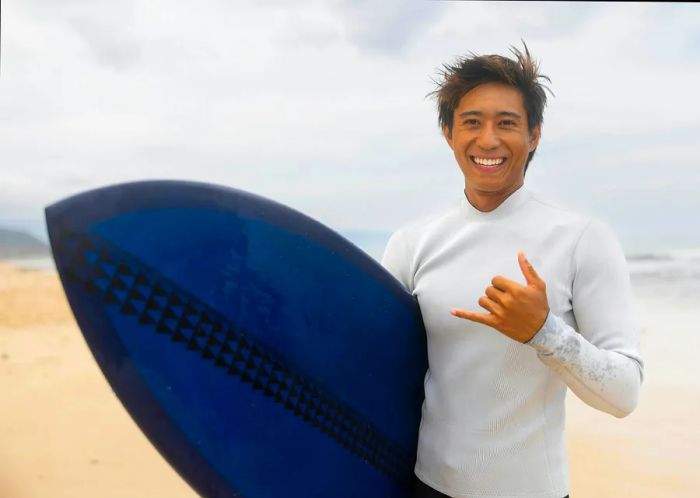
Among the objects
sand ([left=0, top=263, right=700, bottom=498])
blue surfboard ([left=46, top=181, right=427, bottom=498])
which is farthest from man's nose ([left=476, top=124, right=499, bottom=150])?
sand ([left=0, top=263, right=700, bottom=498])

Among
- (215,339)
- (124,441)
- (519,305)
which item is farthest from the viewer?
(124,441)

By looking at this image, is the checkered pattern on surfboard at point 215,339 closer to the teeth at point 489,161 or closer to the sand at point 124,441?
the teeth at point 489,161

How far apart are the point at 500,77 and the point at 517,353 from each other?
0.56 meters

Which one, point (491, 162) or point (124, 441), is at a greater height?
point (491, 162)

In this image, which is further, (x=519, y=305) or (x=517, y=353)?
(x=517, y=353)

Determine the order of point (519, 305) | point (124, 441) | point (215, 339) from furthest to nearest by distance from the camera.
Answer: point (124, 441) < point (215, 339) < point (519, 305)

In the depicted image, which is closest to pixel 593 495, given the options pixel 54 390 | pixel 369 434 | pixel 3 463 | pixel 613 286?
pixel 369 434

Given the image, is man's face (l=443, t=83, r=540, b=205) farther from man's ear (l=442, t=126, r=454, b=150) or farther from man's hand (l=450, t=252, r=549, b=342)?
man's hand (l=450, t=252, r=549, b=342)

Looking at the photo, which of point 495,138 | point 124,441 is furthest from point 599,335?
point 124,441

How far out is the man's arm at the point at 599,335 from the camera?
1086 mm

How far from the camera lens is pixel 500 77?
1313mm

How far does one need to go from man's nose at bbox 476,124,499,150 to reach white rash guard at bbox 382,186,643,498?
0.11 metres

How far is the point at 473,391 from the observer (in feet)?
4.16

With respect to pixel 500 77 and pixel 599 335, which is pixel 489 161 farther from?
pixel 599 335
